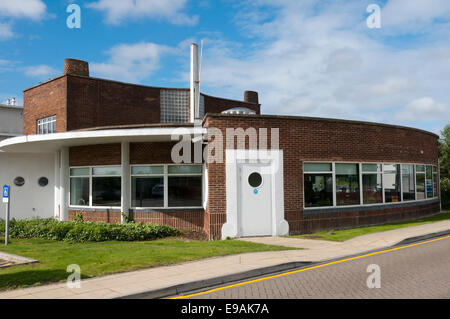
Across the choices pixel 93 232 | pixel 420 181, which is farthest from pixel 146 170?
pixel 420 181

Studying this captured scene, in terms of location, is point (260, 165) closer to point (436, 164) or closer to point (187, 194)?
point (187, 194)

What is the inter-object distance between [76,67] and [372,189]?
19.0 meters

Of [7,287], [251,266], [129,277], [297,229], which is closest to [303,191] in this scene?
[297,229]

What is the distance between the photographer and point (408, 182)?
18.0 meters

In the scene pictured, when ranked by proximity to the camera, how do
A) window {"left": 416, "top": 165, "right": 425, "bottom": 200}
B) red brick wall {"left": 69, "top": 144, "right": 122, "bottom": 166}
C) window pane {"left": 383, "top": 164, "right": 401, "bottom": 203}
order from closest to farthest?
red brick wall {"left": 69, "top": 144, "right": 122, "bottom": 166}
window pane {"left": 383, "top": 164, "right": 401, "bottom": 203}
window {"left": 416, "top": 165, "right": 425, "bottom": 200}

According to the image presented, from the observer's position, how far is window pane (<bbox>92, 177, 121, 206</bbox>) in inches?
614

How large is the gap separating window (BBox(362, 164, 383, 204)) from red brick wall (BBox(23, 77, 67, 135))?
17.3m

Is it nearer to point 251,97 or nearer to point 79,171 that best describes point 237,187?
point 79,171

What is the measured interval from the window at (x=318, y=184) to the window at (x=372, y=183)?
1.89 m

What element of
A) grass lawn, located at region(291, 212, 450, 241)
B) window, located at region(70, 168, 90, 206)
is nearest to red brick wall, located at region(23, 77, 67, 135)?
window, located at region(70, 168, 90, 206)

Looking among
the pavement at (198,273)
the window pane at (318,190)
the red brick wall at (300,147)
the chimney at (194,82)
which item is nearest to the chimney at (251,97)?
the chimney at (194,82)

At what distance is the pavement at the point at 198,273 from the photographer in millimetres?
6809

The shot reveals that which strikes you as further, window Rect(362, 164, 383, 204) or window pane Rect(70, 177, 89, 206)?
window pane Rect(70, 177, 89, 206)

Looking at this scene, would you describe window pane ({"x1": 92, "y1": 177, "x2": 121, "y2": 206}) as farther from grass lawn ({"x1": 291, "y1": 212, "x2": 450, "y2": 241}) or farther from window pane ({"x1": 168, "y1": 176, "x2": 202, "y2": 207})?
grass lawn ({"x1": 291, "y1": 212, "x2": 450, "y2": 241})
